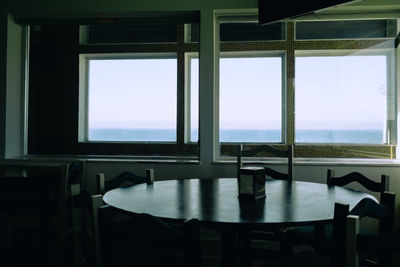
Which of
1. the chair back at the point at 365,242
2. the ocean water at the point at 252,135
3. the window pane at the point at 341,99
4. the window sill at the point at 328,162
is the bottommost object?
the chair back at the point at 365,242

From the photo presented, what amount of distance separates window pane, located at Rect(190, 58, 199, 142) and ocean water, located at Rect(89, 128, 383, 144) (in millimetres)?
24

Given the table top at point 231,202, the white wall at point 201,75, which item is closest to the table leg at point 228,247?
the table top at point 231,202

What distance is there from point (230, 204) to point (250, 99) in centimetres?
207

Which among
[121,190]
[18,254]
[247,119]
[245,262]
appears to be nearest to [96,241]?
[121,190]

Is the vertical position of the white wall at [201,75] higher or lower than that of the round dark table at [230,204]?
higher

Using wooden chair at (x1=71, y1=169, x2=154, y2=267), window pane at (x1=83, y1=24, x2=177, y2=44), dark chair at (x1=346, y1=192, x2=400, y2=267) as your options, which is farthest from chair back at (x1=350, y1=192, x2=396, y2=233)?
window pane at (x1=83, y1=24, x2=177, y2=44)

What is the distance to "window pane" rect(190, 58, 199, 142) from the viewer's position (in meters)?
3.68

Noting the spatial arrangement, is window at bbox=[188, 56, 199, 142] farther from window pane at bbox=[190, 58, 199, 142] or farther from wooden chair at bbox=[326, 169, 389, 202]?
wooden chair at bbox=[326, 169, 389, 202]

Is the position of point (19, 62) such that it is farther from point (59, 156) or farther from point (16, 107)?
point (59, 156)

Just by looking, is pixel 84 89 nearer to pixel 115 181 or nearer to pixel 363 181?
pixel 115 181

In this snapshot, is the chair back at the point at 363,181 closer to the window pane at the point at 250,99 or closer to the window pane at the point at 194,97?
the window pane at the point at 250,99

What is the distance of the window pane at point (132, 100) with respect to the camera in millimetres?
3779

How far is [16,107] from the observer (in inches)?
151

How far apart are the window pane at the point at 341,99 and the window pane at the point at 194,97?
1.00 metres
